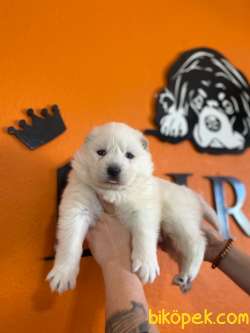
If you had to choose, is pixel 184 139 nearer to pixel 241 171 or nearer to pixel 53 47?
pixel 241 171

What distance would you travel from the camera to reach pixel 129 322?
3.21 ft

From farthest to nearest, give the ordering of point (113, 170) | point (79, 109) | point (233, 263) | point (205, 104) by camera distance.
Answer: point (205, 104) → point (79, 109) → point (233, 263) → point (113, 170)

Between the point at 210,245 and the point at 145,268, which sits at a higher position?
the point at 145,268

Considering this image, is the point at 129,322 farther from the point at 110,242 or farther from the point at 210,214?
the point at 210,214

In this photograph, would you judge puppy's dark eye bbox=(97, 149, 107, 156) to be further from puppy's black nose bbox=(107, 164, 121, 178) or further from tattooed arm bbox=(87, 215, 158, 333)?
tattooed arm bbox=(87, 215, 158, 333)

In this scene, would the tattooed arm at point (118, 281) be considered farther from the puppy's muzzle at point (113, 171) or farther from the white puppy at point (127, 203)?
the puppy's muzzle at point (113, 171)

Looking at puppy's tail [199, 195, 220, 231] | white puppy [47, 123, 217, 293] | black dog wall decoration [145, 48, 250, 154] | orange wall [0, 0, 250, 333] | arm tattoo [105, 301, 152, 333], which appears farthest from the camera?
black dog wall decoration [145, 48, 250, 154]

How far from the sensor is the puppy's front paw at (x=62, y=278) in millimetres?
1041

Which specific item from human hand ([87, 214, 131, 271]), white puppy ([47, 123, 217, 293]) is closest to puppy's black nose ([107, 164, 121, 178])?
white puppy ([47, 123, 217, 293])

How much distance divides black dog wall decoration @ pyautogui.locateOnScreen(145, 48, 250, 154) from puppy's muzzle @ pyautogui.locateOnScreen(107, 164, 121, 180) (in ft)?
1.48

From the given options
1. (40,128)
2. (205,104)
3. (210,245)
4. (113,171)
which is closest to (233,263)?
(210,245)

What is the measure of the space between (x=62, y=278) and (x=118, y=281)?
6.0 inches

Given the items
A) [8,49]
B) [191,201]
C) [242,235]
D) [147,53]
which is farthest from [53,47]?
[242,235]

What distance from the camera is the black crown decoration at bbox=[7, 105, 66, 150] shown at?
4.42 ft
